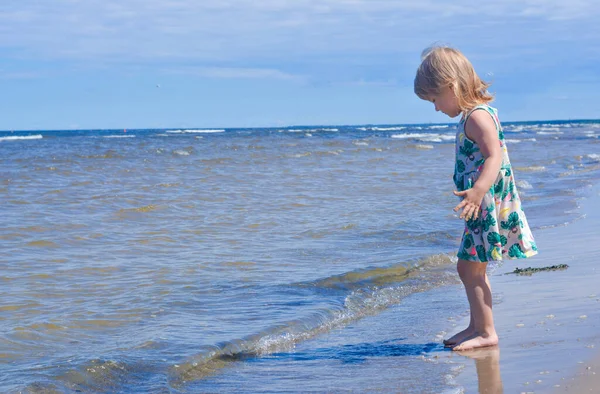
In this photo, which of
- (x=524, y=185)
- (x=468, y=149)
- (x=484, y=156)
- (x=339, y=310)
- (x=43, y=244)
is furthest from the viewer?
(x=524, y=185)

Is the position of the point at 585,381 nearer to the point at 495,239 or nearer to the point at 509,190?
the point at 495,239

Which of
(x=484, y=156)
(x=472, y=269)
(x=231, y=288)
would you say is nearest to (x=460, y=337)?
(x=472, y=269)

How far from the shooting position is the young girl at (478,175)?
3.79m

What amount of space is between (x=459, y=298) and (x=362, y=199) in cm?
649

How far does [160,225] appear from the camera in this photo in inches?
352

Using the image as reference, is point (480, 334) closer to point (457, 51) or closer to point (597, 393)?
point (597, 393)

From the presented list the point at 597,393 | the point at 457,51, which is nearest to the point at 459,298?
the point at 457,51

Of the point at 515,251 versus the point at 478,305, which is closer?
the point at 515,251

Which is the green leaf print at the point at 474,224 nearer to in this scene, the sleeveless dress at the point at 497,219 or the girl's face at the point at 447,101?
the sleeveless dress at the point at 497,219

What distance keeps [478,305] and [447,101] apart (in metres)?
1.10

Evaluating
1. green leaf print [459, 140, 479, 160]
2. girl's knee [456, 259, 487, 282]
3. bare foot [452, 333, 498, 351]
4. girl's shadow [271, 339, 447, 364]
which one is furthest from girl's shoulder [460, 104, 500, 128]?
girl's shadow [271, 339, 447, 364]

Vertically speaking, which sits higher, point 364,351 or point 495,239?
point 495,239

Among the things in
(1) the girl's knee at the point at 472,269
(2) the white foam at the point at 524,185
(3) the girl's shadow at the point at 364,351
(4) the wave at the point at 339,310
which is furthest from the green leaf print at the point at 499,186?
(2) the white foam at the point at 524,185

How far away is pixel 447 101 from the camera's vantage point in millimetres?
3916
